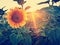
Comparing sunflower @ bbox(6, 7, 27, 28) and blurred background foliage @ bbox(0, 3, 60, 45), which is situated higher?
sunflower @ bbox(6, 7, 27, 28)

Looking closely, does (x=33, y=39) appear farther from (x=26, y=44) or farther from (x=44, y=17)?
(x=44, y=17)

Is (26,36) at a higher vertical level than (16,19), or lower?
lower

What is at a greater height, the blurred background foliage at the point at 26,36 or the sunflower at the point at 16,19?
the sunflower at the point at 16,19

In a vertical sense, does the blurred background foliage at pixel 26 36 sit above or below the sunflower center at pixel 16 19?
below

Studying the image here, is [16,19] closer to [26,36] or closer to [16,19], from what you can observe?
[16,19]

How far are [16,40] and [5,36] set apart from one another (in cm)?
8

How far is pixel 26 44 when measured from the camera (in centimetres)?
107

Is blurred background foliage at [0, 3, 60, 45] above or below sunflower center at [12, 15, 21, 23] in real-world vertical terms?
below

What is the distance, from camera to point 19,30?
1081 millimetres

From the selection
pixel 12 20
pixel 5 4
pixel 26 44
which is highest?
pixel 5 4

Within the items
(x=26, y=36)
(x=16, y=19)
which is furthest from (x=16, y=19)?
(x=26, y=36)

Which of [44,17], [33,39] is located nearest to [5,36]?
[33,39]

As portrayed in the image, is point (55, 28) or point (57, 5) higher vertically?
point (57, 5)

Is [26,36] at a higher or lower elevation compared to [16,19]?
lower
